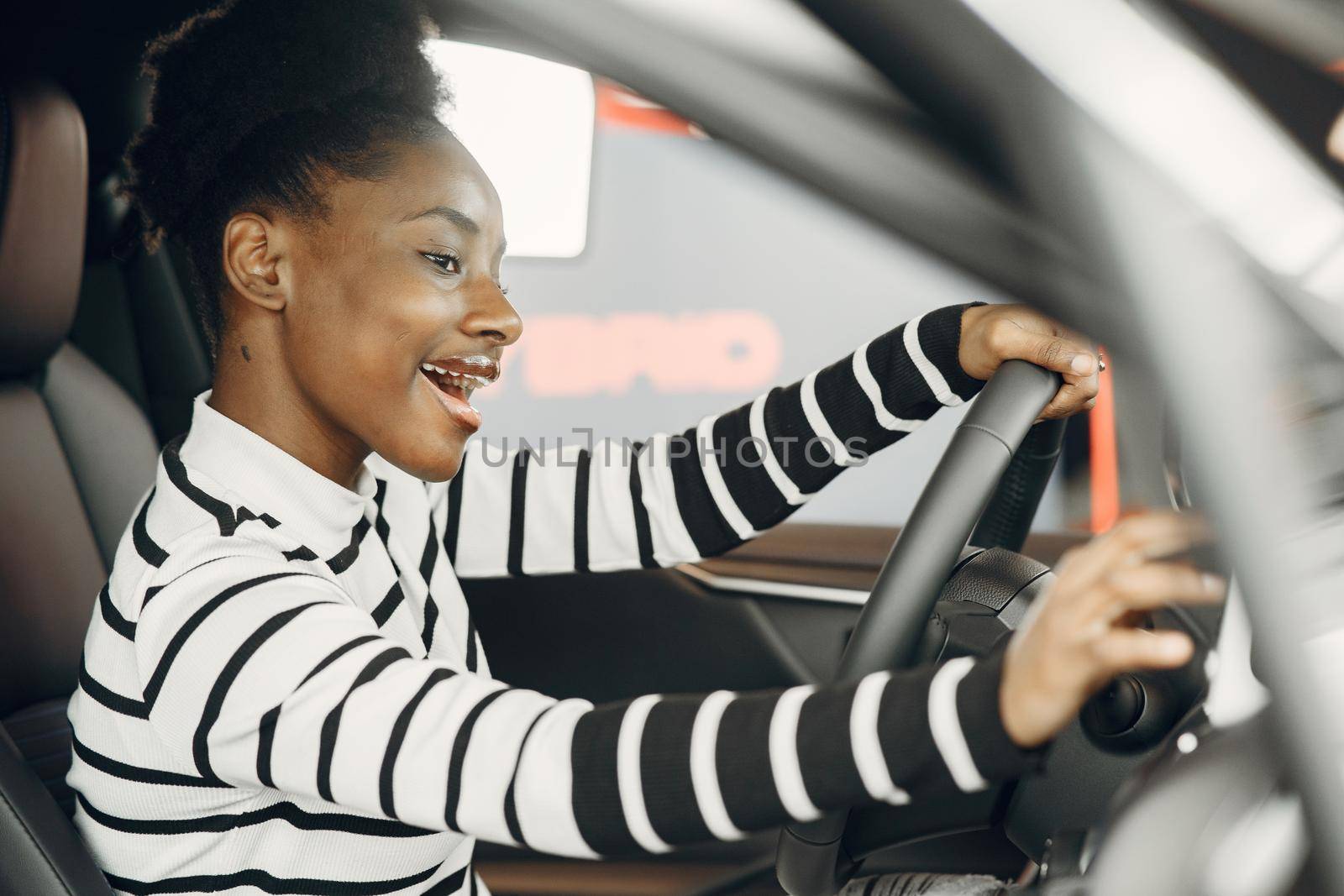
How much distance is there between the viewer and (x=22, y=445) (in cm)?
109

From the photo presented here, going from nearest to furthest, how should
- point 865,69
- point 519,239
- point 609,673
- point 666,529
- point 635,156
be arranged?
point 865,69, point 666,529, point 609,673, point 519,239, point 635,156

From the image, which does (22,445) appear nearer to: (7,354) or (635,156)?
(7,354)

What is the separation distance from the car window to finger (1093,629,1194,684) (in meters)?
1.56

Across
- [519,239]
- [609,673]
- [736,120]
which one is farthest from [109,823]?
[519,239]

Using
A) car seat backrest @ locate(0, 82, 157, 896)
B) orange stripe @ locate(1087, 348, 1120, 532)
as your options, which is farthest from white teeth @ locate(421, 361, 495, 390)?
orange stripe @ locate(1087, 348, 1120, 532)

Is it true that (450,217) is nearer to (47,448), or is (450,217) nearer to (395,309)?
(395,309)

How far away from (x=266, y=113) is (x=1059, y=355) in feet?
1.89

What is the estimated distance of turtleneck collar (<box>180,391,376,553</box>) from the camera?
756mm

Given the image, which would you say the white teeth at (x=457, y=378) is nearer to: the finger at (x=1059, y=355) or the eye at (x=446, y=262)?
the eye at (x=446, y=262)

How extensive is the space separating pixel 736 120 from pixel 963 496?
348mm

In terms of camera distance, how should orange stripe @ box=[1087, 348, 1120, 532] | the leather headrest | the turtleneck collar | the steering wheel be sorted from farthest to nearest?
orange stripe @ box=[1087, 348, 1120, 532], the leather headrest, the turtleneck collar, the steering wheel

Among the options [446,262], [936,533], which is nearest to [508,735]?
[936,533]

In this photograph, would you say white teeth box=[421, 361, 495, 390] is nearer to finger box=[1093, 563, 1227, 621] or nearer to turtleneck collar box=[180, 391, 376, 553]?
turtleneck collar box=[180, 391, 376, 553]

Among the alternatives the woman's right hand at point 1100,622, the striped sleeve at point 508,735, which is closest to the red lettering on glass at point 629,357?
the striped sleeve at point 508,735
